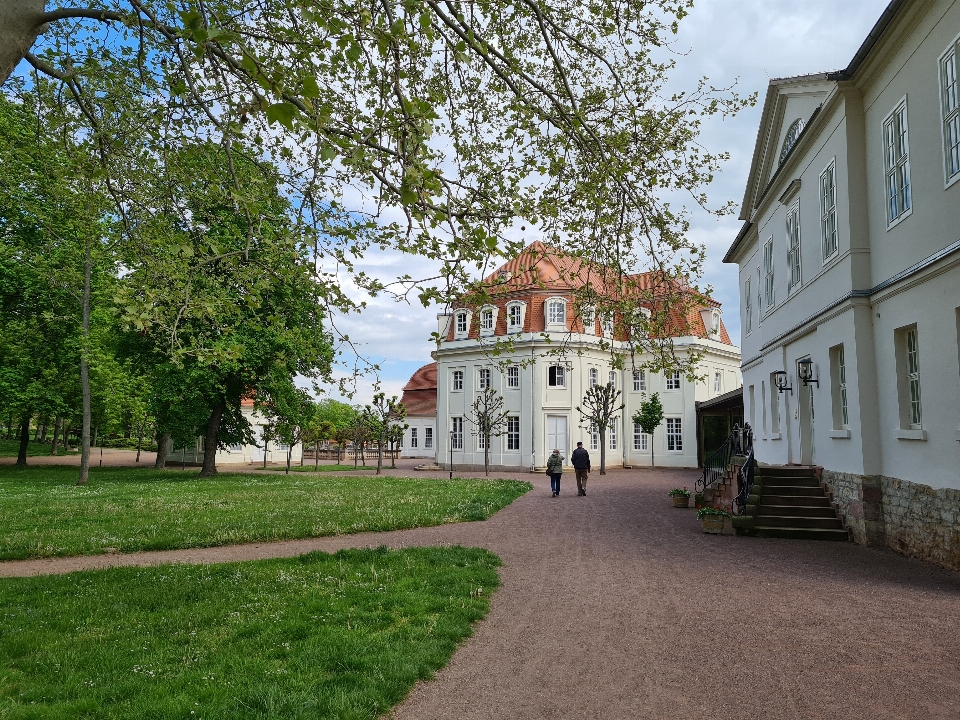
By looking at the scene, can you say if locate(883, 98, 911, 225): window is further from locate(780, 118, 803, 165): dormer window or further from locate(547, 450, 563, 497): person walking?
locate(547, 450, 563, 497): person walking

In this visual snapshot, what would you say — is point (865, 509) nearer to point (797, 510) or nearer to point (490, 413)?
point (797, 510)

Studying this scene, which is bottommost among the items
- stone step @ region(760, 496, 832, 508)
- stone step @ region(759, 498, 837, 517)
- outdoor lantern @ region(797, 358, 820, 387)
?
stone step @ region(759, 498, 837, 517)

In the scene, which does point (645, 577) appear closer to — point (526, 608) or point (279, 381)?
point (526, 608)

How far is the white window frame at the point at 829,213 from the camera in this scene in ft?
46.6

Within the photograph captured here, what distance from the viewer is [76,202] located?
32.9 ft

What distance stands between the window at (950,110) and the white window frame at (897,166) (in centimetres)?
111

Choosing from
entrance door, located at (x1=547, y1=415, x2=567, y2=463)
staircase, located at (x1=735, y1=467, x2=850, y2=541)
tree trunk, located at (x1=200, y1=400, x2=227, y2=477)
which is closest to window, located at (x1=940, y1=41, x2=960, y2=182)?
staircase, located at (x1=735, y1=467, x2=850, y2=541)

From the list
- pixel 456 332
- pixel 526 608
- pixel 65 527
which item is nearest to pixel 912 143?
pixel 526 608

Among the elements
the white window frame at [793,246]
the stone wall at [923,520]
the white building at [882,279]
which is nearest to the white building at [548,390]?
the white window frame at [793,246]

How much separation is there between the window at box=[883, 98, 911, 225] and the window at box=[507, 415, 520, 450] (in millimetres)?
31042

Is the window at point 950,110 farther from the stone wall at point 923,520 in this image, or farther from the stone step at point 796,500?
the stone step at point 796,500

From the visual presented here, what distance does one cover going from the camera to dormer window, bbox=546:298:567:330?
41.7 m

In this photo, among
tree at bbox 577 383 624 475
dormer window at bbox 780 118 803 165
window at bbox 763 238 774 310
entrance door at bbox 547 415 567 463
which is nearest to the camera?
dormer window at bbox 780 118 803 165

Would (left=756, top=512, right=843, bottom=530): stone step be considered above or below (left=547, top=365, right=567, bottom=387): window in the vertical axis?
below
